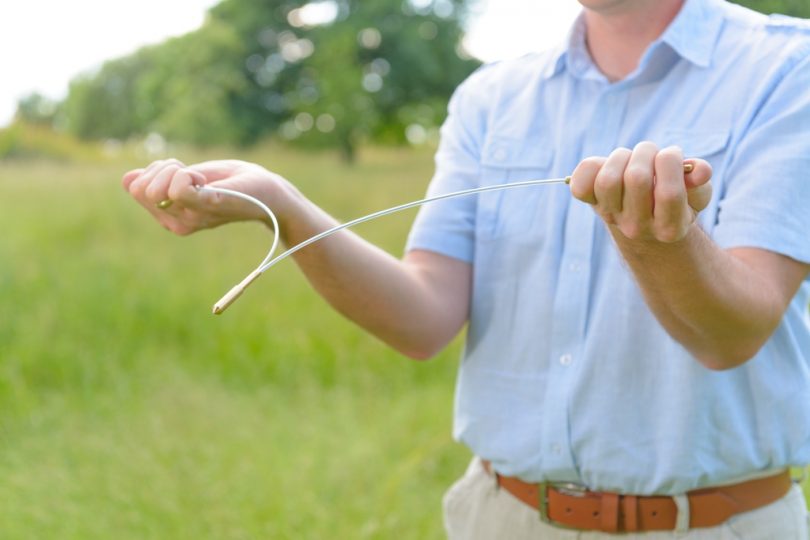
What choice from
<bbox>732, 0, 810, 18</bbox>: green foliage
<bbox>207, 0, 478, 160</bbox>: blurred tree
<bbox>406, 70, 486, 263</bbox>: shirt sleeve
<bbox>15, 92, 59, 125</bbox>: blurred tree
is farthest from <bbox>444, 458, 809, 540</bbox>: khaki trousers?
<bbox>207, 0, 478, 160</bbox>: blurred tree

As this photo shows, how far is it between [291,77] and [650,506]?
18502 millimetres

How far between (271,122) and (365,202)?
12.3 meters

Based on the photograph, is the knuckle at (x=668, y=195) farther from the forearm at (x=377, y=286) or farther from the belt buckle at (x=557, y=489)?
the belt buckle at (x=557, y=489)

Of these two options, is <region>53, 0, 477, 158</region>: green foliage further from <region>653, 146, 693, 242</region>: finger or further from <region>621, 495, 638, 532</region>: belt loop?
<region>653, 146, 693, 242</region>: finger

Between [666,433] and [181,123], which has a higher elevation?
[666,433]

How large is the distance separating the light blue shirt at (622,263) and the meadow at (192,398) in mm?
1648

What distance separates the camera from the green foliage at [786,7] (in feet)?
8.06

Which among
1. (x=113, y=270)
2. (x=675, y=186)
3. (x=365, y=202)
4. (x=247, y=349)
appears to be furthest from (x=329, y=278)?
(x=365, y=202)

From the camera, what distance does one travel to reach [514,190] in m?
1.63

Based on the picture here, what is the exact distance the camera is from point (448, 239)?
169cm

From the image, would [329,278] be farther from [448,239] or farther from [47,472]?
[47,472]

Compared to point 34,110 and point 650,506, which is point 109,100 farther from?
point 650,506

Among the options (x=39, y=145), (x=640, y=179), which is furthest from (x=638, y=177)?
(x=39, y=145)

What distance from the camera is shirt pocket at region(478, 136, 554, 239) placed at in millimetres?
1617
